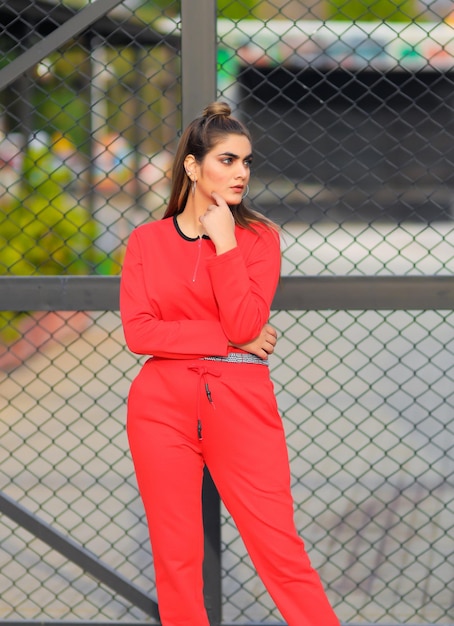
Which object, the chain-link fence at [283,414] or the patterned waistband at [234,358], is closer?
the patterned waistband at [234,358]

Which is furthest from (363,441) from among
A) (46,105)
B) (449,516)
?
(46,105)

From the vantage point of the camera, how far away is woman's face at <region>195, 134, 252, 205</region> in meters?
2.50

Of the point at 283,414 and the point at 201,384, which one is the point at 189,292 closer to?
the point at 201,384

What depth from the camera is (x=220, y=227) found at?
2420 mm

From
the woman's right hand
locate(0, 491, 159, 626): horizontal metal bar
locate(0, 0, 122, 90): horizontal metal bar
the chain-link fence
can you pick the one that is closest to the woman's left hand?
the woman's right hand

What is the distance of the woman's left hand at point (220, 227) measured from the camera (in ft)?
7.89

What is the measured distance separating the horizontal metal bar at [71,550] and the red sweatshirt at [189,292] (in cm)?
106

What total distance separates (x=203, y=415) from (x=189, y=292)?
321 millimetres

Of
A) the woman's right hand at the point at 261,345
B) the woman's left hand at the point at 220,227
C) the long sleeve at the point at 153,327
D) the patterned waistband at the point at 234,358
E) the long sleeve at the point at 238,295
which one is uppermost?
the woman's left hand at the point at 220,227

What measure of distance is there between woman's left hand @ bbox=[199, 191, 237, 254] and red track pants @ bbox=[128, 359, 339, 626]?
1.02 ft

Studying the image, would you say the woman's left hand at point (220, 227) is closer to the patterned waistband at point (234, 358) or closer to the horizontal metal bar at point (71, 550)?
the patterned waistband at point (234, 358)

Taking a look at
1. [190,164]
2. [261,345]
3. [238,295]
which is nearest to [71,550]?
[261,345]

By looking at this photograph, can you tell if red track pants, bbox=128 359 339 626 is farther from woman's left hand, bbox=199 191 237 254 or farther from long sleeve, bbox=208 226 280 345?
woman's left hand, bbox=199 191 237 254

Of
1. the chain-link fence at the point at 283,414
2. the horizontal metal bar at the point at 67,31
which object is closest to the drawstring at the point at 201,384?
the chain-link fence at the point at 283,414
